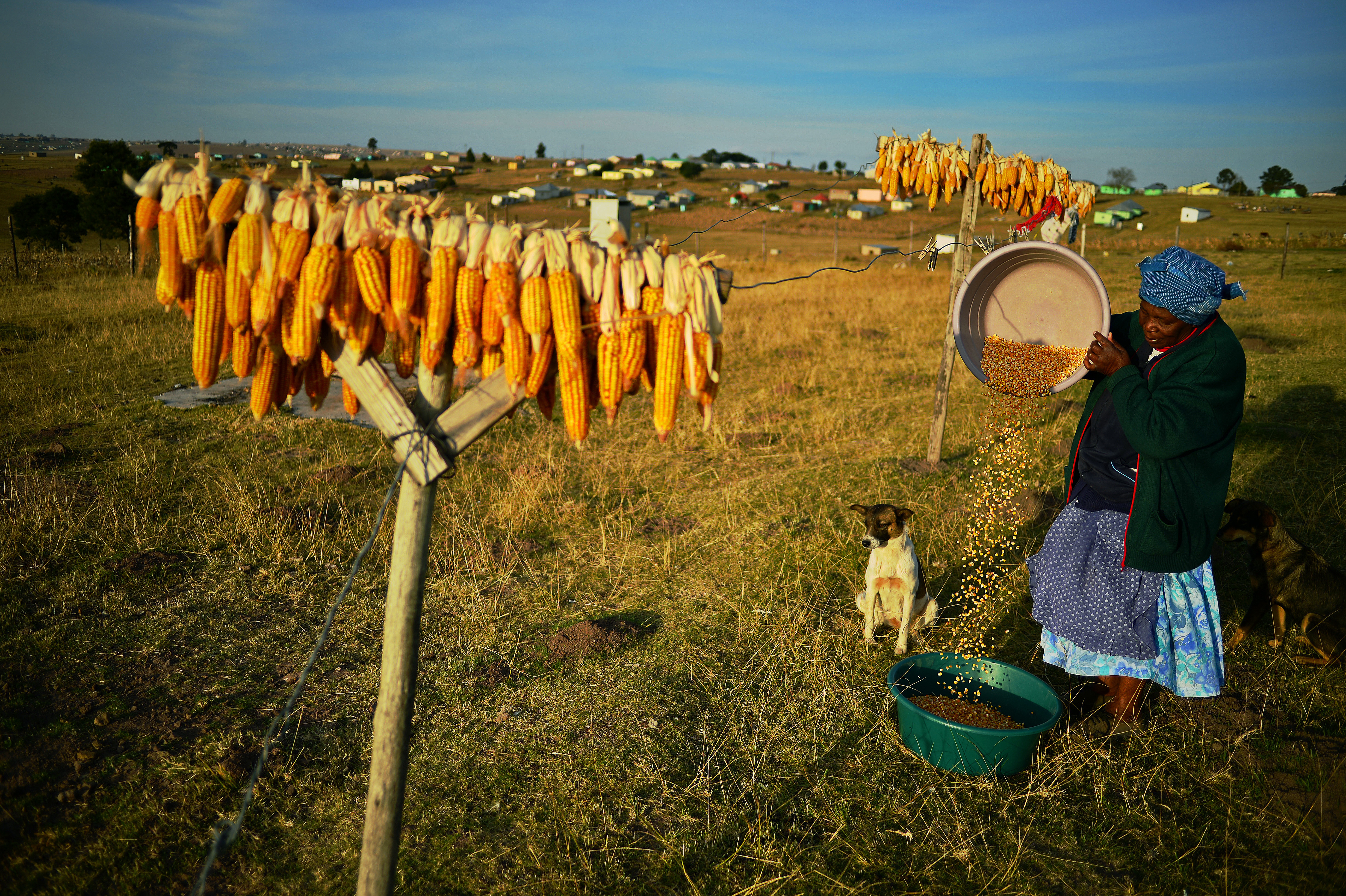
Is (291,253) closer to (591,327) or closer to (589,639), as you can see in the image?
(591,327)

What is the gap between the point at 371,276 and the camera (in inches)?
77.7

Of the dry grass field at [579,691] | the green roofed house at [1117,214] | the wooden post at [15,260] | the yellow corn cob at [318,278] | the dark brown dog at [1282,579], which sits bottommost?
the dry grass field at [579,691]

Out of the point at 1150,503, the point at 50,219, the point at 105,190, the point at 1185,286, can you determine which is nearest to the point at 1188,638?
the point at 1150,503

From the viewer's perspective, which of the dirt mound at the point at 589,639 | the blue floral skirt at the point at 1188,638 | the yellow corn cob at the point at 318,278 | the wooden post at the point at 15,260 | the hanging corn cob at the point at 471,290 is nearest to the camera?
the yellow corn cob at the point at 318,278

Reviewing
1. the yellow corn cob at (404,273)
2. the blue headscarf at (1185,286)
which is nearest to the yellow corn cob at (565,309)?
the yellow corn cob at (404,273)

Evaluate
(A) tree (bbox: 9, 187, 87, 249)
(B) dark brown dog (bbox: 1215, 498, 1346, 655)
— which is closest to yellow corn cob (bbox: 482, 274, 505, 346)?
(B) dark brown dog (bbox: 1215, 498, 1346, 655)

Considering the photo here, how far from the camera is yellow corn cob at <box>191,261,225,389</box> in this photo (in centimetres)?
205

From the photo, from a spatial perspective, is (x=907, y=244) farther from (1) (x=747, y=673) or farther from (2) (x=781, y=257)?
(1) (x=747, y=673)

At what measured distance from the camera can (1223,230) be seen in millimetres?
38594

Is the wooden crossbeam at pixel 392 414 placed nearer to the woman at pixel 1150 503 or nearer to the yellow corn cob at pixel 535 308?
the yellow corn cob at pixel 535 308

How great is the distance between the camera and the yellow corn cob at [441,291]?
1998mm

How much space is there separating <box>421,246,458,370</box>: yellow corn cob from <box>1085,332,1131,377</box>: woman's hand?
2.78 m

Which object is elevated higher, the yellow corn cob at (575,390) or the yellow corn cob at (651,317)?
the yellow corn cob at (651,317)

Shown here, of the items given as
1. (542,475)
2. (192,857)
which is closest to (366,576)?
(542,475)
